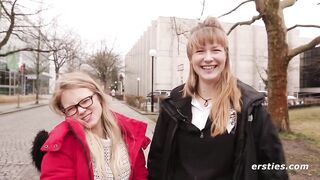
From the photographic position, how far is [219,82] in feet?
7.89

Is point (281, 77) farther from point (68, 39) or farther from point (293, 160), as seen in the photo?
point (68, 39)

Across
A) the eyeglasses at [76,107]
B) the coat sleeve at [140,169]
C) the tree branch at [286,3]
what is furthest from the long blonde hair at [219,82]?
the tree branch at [286,3]

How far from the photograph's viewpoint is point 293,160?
8.27 meters

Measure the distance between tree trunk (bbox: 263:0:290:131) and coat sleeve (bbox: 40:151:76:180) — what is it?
1022 cm

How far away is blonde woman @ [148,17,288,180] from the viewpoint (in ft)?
7.22

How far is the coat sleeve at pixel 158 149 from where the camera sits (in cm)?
250

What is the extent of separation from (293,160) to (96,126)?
686 centimetres

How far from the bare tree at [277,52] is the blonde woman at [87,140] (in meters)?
9.76

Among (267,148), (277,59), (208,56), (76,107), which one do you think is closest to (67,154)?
(76,107)

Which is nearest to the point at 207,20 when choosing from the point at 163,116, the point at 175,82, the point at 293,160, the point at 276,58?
the point at 163,116

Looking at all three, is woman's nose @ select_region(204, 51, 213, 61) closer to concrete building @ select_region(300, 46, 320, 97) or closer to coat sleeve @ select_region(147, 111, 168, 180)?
coat sleeve @ select_region(147, 111, 168, 180)

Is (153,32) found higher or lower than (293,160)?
higher

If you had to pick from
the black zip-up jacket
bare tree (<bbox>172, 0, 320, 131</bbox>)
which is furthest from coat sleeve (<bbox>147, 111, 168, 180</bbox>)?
bare tree (<bbox>172, 0, 320, 131</bbox>)

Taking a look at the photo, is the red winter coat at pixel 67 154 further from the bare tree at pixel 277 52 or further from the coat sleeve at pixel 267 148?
the bare tree at pixel 277 52
